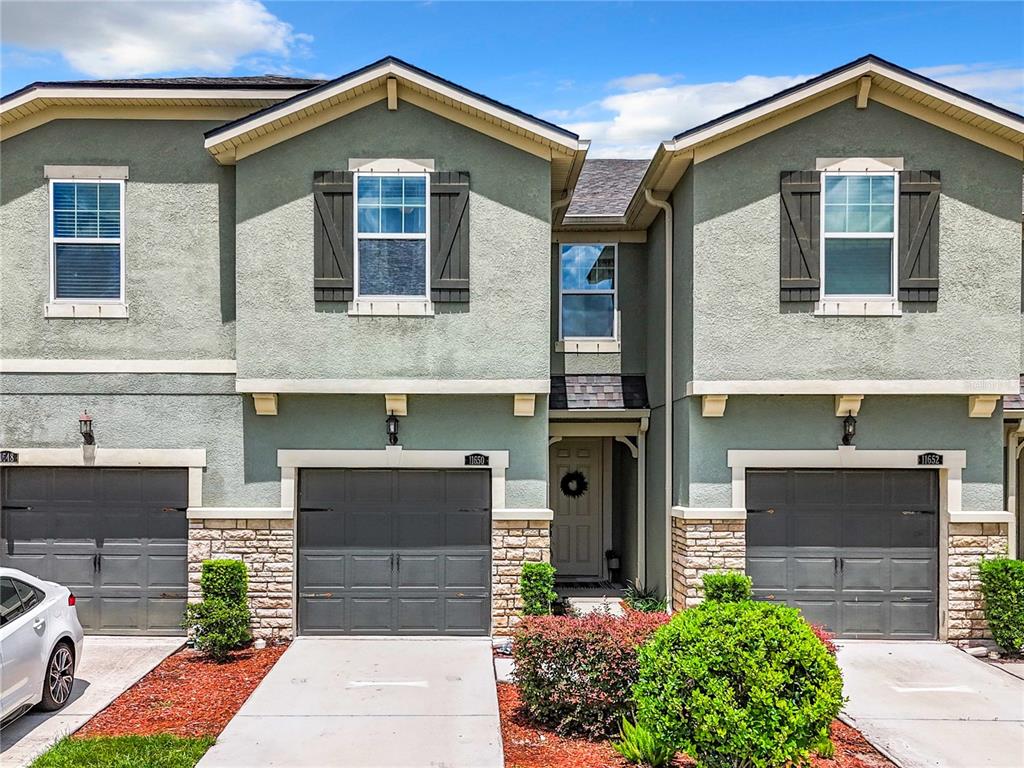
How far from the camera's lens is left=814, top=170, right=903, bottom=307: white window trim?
34.5 ft

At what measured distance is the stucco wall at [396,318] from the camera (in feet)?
34.4

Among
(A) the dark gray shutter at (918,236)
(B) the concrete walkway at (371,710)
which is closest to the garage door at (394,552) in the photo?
(B) the concrete walkway at (371,710)

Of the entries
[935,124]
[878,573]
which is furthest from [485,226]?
[878,573]

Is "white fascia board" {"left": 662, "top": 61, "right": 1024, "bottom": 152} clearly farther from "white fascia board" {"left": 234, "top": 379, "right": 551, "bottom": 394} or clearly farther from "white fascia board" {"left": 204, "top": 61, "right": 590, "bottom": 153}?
"white fascia board" {"left": 234, "top": 379, "right": 551, "bottom": 394}

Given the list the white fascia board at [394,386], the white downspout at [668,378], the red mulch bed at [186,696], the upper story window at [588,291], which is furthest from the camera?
the upper story window at [588,291]

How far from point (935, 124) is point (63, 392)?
11310 mm

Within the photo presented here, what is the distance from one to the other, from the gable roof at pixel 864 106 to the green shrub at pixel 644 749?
676 centimetres

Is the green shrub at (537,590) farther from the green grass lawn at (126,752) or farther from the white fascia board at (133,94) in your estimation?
the white fascia board at (133,94)

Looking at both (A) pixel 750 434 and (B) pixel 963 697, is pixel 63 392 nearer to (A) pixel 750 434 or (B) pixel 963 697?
(A) pixel 750 434

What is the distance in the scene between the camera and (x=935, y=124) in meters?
10.6

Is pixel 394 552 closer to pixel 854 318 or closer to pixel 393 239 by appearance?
pixel 393 239

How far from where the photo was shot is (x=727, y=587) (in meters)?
10.0

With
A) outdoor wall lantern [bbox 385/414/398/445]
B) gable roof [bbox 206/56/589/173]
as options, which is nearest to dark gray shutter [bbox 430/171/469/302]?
gable roof [bbox 206/56/589/173]

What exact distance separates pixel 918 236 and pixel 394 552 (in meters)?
7.49
